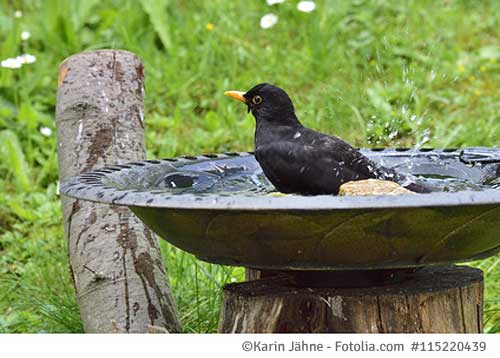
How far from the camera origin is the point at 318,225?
236 centimetres

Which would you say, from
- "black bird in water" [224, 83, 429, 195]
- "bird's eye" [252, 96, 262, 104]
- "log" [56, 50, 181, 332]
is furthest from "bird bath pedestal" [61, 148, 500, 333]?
"log" [56, 50, 181, 332]

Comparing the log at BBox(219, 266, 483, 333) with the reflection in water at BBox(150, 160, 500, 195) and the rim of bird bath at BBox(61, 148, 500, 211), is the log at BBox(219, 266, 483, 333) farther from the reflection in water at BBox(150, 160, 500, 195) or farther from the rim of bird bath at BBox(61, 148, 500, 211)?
the rim of bird bath at BBox(61, 148, 500, 211)

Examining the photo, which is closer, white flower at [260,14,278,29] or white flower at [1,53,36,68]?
white flower at [1,53,36,68]

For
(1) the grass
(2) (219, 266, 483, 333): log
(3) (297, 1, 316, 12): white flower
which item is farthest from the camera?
(3) (297, 1, 316, 12): white flower

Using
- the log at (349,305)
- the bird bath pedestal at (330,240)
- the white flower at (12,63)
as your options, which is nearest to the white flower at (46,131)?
the white flower at (12,63)

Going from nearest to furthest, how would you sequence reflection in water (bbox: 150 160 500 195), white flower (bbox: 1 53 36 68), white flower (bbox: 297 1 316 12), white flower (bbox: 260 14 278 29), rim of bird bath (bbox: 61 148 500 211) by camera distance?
rim of bird bath (bbox: 61 148 500 211) < reflection in water (bbox: 150 160 500 195) < white flower (bbox: 1 53 36 68) < white flower (bbox: 297 1 316 12) < white flower (bbox: 260 14 278 29)

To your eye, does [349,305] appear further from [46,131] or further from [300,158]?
[46,131]

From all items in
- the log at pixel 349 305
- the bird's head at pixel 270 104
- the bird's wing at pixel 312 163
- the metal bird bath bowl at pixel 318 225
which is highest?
the bird's head at pixel 270 104

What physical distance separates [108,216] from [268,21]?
380 centimetres

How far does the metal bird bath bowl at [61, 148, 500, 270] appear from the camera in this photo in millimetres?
2229

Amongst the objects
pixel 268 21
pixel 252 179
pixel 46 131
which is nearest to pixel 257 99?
pixel 252 179

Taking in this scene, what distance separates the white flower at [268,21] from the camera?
703cm

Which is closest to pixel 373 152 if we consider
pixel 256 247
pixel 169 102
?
pixel 256 247

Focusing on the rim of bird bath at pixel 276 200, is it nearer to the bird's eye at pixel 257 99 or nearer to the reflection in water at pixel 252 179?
the reflection in water at pixel 252 179
